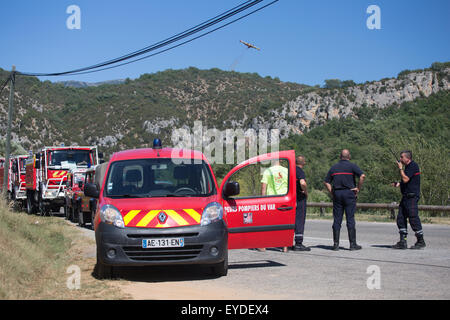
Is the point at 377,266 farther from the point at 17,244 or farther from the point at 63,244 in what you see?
the point at 63,244

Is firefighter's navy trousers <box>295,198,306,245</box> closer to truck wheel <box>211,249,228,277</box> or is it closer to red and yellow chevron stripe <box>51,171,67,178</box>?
truck wheel <box>211,249,228,277</box>

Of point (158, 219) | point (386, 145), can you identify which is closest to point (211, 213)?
point (158, 219)

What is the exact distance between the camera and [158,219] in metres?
7.84

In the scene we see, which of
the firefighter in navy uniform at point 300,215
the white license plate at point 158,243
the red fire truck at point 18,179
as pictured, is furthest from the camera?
the red fire truck at point 18,179

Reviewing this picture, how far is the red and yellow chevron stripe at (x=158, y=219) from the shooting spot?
7.82 metres

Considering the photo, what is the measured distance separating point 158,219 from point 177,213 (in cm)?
28

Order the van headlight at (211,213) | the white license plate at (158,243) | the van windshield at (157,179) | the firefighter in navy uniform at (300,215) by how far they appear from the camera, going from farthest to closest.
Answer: the firefighter in navy uniform at (300,215) < the van windshield at (157,179) < the van headlight at (211,213) < the white license plate at (158,243)

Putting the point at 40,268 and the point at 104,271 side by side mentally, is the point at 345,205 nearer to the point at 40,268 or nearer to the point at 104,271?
the point at 104,271

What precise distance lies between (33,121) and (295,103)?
46695 millimetres

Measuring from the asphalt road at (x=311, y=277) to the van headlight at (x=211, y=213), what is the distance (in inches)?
34.1

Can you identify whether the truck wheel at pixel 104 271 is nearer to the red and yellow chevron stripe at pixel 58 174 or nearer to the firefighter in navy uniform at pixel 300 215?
the firefighter in navy uniform at pixel 300 215

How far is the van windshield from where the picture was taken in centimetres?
866

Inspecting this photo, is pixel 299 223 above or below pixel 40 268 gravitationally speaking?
above

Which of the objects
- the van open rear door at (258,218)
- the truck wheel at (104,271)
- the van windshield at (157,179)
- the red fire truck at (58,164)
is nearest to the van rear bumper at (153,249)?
the truck wheel at (104,271)
